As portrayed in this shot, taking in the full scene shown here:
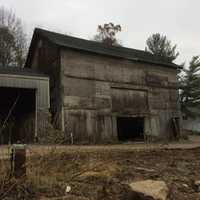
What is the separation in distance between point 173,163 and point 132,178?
205cm

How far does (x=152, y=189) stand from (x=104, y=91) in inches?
606

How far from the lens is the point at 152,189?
3.92m

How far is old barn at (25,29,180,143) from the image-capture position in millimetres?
17750

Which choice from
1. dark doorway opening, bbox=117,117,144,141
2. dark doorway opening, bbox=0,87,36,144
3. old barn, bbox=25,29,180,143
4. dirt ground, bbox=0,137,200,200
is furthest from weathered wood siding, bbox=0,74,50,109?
dirt ground, bbox=0,137,200,200

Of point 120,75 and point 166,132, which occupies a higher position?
point 120,75

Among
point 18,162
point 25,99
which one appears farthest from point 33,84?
point 18,162

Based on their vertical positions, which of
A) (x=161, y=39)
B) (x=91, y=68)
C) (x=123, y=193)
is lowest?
(x=123, y=193)

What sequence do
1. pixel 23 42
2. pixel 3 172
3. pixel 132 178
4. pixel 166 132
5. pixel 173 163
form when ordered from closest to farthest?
pixel 3 172
pixel 132 178
pixel 173 163
pixel 166 132
pixel 23 42

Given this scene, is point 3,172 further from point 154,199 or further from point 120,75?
point 120,75

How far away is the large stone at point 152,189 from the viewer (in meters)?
3.79

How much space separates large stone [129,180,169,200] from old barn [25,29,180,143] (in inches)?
465

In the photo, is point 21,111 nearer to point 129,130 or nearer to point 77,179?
point 129,130

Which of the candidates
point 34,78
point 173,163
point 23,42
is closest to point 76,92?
point 34,78

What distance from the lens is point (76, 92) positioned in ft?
58.9
